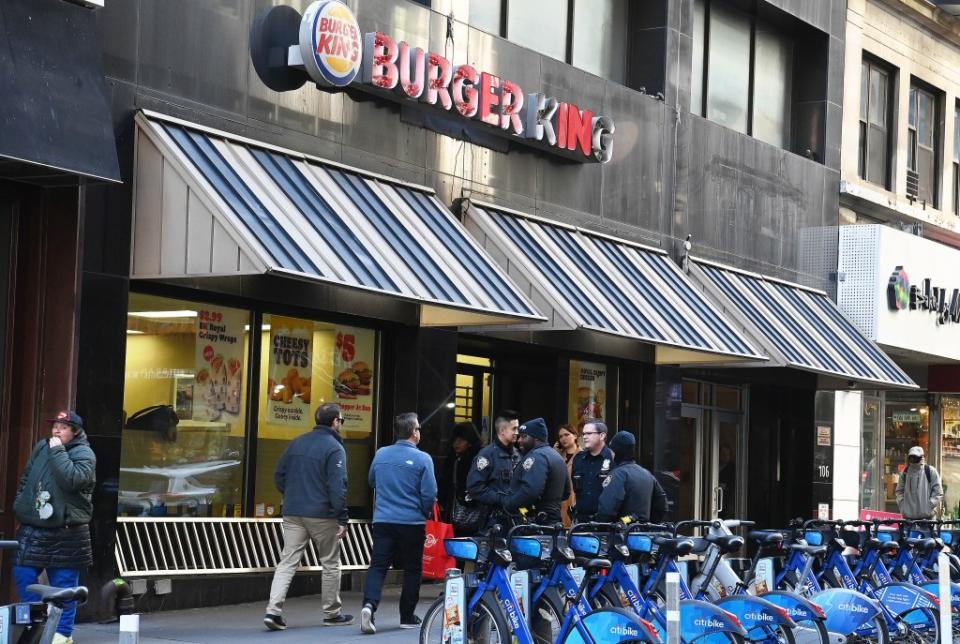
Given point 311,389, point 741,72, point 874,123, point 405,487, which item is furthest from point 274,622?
point 874,123

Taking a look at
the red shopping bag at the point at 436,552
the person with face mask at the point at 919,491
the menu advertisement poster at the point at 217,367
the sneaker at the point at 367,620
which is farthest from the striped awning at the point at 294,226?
the person with face mask at the point at 919,491

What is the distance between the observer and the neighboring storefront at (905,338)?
81.4 ft

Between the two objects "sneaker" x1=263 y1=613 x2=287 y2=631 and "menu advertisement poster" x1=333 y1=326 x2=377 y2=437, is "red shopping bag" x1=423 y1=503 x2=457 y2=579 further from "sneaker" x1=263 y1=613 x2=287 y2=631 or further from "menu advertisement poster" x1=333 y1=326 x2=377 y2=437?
"sneaker" x1=263 y1=613 x2=287 y2=631

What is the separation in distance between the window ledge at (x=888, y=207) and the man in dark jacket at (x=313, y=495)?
14.3 metres

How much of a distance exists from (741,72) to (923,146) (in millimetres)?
5975

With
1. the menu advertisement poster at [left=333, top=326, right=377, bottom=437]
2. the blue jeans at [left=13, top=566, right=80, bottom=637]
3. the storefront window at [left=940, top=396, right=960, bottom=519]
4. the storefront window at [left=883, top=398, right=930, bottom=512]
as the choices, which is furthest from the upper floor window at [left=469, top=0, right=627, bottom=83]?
the storefront window at [left=940, top=396, right=960, bottom=519]

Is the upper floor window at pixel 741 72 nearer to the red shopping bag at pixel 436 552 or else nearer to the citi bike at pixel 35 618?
the red shopping bag at pixel 436 552

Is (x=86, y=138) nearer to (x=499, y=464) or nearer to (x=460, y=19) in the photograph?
(x=499, y=464)

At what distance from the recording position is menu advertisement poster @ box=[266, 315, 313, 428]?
1574 cm

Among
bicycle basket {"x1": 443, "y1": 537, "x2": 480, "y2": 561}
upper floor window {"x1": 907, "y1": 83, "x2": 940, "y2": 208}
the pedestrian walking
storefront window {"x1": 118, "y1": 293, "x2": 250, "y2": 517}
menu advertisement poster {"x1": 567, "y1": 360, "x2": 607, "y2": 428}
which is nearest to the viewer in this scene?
bicycle basket {"x1": 443, "y1": 537, "x2": 480, "y2": 561}

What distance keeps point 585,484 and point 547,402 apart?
17.6 feet

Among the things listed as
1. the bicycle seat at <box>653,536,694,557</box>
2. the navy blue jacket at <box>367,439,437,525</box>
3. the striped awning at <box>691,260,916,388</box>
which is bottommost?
the bicycle seat at <box>653,536,694,557</box>

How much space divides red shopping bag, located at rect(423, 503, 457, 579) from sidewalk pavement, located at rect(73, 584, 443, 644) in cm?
44

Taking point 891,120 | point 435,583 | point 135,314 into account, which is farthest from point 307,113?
point 891,120
